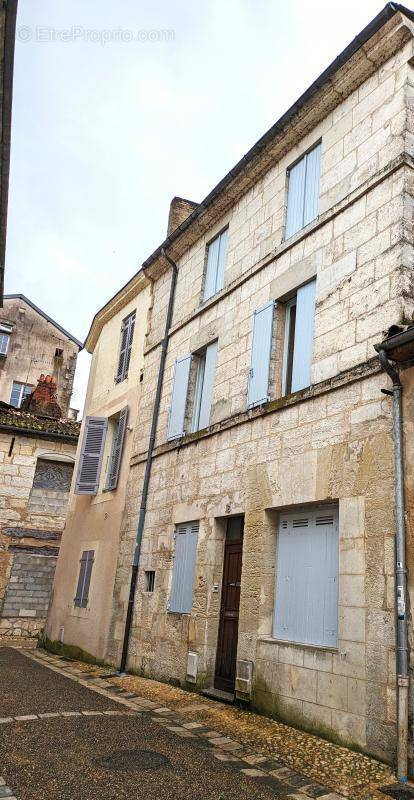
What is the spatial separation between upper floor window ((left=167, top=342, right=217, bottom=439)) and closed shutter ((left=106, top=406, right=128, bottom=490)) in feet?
5.95

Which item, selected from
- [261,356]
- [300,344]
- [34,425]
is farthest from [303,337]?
[34,425]

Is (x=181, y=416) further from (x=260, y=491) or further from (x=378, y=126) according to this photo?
(x=378, y=126)

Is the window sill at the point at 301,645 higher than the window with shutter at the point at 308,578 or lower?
lower

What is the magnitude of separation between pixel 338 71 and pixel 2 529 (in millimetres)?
12032

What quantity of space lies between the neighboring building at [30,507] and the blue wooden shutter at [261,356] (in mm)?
9026

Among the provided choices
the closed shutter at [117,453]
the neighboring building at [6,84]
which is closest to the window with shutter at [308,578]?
the closed shutter at [117,453]

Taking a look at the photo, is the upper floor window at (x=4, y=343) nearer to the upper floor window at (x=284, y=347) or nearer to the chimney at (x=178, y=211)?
the chimney at (x=178, y=211)

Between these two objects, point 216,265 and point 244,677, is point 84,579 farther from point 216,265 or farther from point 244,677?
point 216,265

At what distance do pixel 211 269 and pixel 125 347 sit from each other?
10.7 feet

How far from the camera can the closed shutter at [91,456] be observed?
435 inches

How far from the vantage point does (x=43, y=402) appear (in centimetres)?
1600

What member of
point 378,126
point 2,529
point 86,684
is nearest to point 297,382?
point 378,126

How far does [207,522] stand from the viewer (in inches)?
285

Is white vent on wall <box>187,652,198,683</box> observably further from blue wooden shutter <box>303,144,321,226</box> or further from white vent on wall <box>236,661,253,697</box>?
blue wooden shutter <box>303,144,321,226</box>
